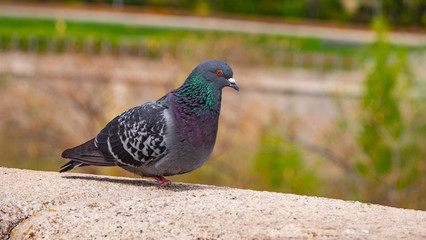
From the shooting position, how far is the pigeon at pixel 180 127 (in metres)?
6.31

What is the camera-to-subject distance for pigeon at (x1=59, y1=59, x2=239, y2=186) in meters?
6.31

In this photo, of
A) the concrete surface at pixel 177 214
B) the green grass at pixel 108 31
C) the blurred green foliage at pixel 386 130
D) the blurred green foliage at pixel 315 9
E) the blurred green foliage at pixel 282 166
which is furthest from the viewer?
the blurred green foliage at pixel 315 9

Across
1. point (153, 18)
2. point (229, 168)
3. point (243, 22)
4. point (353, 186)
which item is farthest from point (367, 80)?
point (153, 18)

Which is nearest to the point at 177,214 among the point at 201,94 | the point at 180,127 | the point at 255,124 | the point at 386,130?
the point at 180,127

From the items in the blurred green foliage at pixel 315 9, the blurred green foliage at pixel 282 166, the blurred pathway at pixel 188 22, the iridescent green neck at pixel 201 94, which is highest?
the iridescent green neck at pixel 201 94

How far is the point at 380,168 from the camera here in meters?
22.9

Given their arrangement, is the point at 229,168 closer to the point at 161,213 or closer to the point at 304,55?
the point at 161,213

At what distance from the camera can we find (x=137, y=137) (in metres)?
6.64

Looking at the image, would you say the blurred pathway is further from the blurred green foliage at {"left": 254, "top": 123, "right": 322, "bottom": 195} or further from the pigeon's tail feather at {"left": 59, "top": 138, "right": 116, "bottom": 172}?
the pigeon's tail feather at {"left": 59, "top": 138, "right": 116, "bottom": 172}

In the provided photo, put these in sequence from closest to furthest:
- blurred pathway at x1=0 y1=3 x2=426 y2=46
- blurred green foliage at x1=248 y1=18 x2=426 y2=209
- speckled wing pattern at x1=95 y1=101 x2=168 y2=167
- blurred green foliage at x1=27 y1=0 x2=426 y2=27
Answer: speckled wing pattern at x1=95 y1=101 x2=168 y2=167 → blurred green foliage at x1=248 y1=18 x2=426 y2=209 → blurred pathway at x1=0 y1=3 x2=426 y2=46 → blurred green foliage at x1=27 y1=0 x2=426 y2=27

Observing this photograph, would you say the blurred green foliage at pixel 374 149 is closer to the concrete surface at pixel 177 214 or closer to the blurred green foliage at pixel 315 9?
the concrete surface at pixel 177 214

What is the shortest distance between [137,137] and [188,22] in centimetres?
6069

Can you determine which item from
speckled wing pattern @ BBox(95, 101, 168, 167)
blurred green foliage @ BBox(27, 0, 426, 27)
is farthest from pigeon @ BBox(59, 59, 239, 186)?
blurred green foliage @ BBox(27, 0, 426, 27)

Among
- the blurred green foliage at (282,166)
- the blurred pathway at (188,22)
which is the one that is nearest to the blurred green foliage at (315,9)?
the blurred pathway at (188,22)
